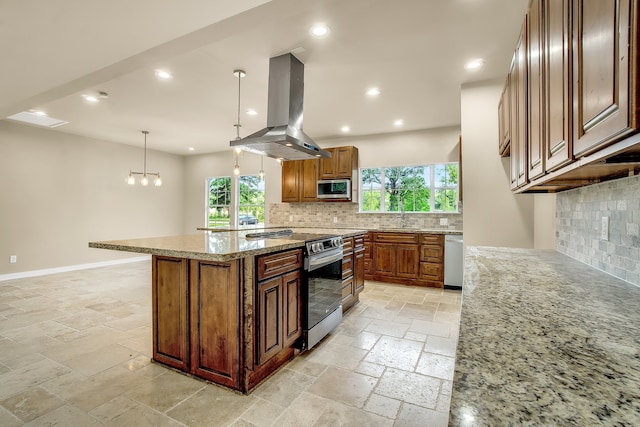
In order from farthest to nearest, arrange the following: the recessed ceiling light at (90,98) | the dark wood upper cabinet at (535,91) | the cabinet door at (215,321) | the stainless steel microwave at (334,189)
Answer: the stainless steel microwave at (334,189), the recessed ceiling light at (90,98), the cabinet door at (215,321), the dark wood upper cabinet at (535,91)

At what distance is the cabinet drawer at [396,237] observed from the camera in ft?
16.1

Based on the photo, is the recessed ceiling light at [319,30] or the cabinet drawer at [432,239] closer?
the recessed ceiling light at [319,30]

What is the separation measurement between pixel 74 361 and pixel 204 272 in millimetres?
1455

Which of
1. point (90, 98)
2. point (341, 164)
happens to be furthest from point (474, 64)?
point (90, 98)

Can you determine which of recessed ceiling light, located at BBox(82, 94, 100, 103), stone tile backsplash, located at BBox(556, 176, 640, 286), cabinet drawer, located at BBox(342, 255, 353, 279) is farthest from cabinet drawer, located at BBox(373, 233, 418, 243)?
recessed ceiling light, located at BBox(82, 94, 100, 103)

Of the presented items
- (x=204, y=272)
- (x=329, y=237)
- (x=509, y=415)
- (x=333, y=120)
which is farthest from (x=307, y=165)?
(x=509, y=415)

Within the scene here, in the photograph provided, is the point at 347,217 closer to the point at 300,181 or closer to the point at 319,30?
the point at 300,181

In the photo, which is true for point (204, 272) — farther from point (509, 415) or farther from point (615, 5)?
point (615, 5)

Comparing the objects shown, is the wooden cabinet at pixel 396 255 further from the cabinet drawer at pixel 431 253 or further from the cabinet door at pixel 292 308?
the cabinet door at pixel 292 308

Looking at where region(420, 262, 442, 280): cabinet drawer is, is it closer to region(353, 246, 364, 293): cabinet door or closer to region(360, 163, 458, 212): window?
region(360, 163, 458, 212): window

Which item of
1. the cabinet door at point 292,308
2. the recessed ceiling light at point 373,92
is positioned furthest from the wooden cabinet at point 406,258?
the cabinet door at point 292,308

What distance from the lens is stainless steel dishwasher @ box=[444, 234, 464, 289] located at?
4.58 metres

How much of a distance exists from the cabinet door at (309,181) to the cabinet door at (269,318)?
379 centimetres

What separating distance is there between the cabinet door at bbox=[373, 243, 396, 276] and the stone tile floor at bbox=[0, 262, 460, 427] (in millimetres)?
1359
